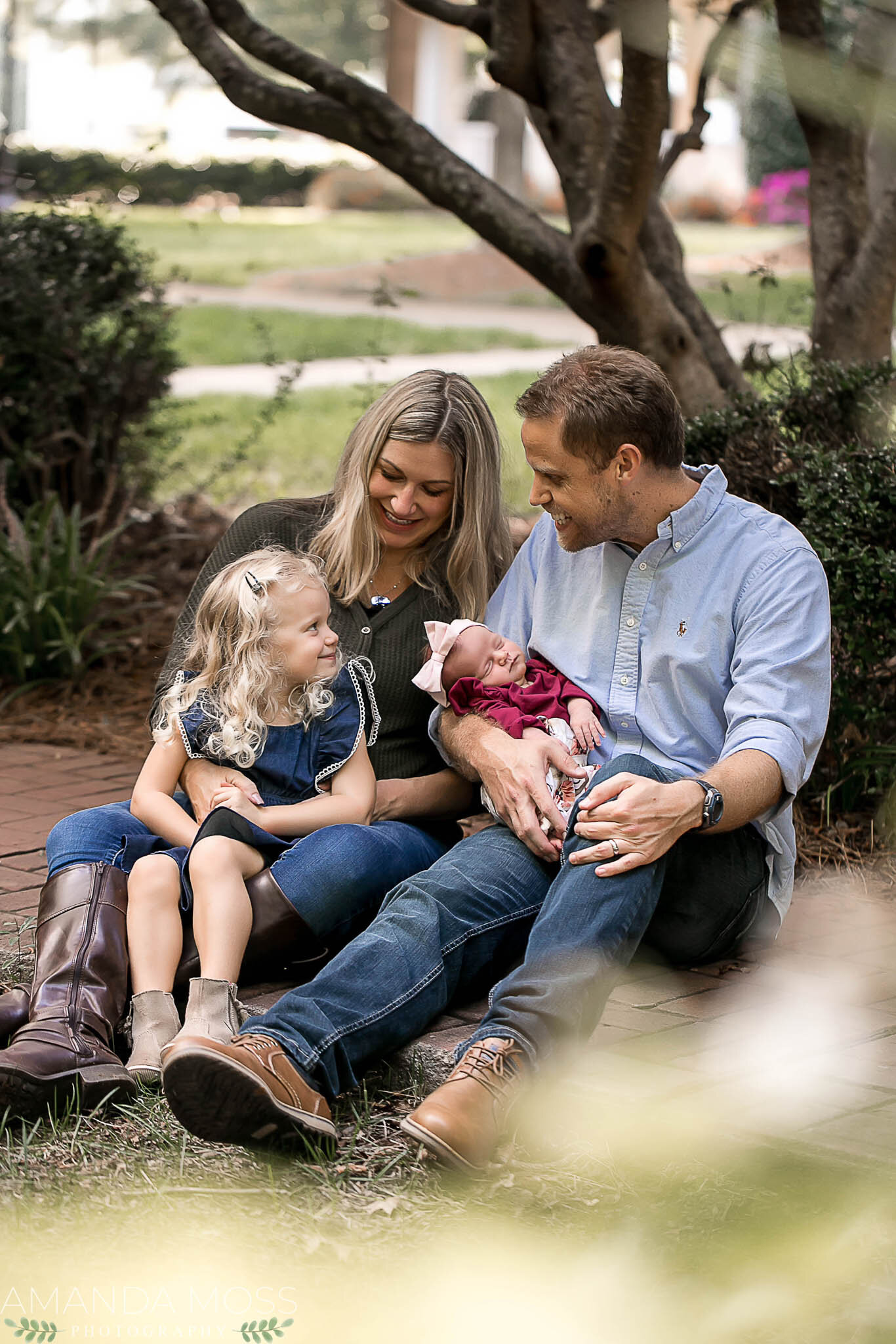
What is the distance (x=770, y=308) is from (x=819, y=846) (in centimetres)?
1312

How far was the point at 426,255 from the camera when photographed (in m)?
20.5

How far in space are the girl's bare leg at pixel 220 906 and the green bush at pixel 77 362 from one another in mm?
3656

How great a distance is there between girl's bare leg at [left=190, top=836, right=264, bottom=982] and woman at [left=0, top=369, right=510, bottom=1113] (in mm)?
74

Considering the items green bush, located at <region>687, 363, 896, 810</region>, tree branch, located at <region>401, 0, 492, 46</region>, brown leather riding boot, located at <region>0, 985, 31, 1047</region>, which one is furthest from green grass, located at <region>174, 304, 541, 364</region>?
brown leather riding boot, located at <region>0, 985, 31, 1047</region>

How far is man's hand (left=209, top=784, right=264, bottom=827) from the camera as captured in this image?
3178 millimetres

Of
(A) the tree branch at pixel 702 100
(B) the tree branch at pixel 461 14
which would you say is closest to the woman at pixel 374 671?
(B) the tree branch at pixel 461 14

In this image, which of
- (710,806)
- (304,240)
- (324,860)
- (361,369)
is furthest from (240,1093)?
(304,240)

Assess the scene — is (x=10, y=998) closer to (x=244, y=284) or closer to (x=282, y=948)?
A: (x=282, y=948)

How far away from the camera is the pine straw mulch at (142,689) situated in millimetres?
4273

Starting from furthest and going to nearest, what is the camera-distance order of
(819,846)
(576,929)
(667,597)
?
(819,846) < (667,597) < (576,929)

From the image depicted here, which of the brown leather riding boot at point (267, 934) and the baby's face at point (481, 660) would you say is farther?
the baby's face at point (481, 660)

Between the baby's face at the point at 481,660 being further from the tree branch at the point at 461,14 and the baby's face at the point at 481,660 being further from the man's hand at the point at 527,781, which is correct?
the tree branch at the point at 461,14

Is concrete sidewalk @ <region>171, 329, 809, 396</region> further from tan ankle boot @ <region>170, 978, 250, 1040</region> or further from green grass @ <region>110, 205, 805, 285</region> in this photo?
tan ankle boot @ <region>170, 978, 250, 1040</region>

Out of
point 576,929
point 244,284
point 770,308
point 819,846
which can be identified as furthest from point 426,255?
point 576,929
